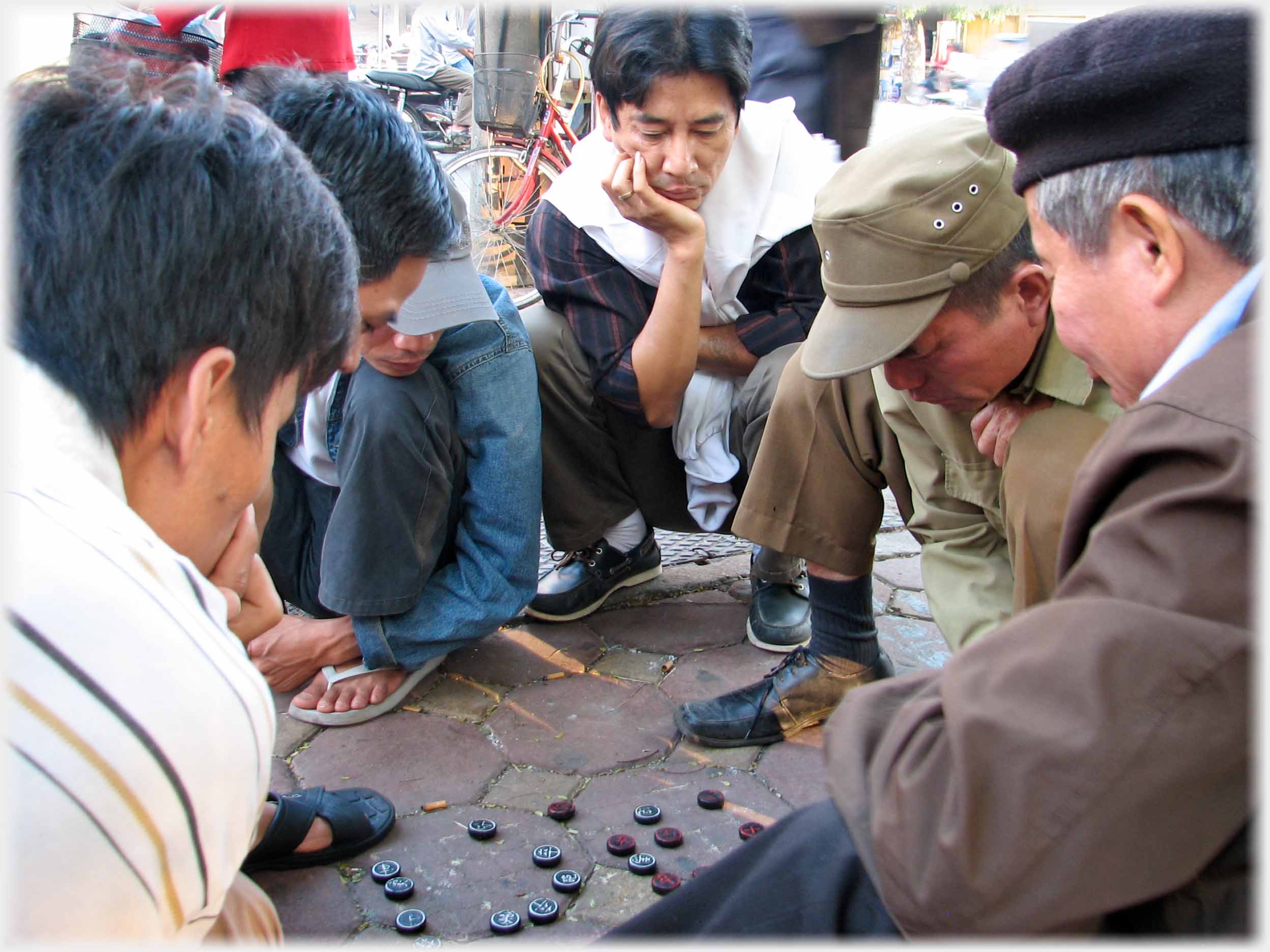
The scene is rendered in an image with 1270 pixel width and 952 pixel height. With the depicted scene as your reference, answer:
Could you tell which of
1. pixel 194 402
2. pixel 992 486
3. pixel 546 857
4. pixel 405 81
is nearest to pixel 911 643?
pixel 992 486

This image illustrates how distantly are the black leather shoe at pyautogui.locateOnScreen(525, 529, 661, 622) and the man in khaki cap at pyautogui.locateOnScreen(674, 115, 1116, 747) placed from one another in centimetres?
78

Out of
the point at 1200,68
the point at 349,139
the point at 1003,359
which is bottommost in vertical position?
the point at 1003,359

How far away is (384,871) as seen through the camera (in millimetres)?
2092

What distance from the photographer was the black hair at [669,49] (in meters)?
2.91

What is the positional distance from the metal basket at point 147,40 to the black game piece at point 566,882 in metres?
2.61

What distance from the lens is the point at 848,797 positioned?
1248 millimetres

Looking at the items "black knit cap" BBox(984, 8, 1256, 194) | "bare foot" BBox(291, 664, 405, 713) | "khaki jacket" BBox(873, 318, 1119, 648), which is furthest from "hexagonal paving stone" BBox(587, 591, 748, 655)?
"black knit cap" BBox(984, 8, 1256, 194)

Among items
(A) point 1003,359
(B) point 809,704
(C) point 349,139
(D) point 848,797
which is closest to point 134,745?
(D) point 848,797

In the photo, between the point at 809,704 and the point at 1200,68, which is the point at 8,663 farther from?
the point at 809,704

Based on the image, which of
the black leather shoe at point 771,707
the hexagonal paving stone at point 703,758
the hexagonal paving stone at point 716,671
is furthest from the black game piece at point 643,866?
the hexagonal paving stone at point 716,671

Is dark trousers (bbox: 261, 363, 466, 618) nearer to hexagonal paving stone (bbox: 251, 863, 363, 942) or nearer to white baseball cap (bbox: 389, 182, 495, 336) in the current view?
white baseball cap (bbox: 389, 182, 495, 336)

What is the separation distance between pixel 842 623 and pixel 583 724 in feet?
2.25

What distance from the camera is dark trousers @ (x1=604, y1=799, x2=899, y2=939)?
126 centimetres

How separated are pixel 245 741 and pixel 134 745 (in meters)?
0.15
